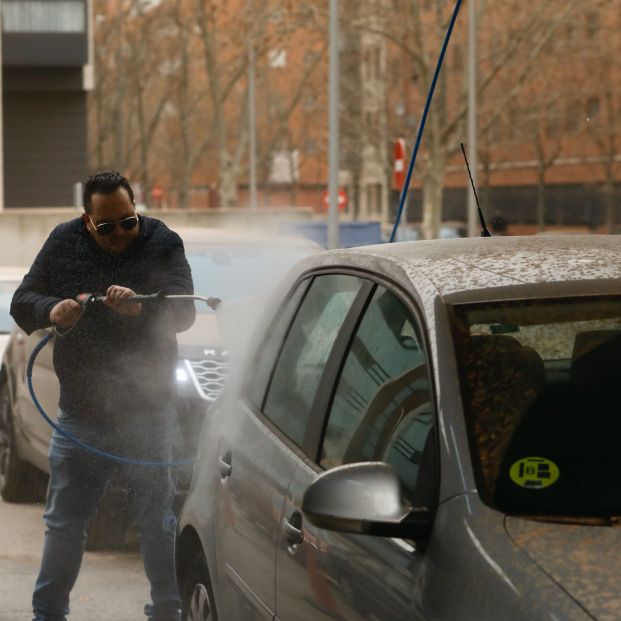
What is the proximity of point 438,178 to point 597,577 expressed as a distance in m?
37.0

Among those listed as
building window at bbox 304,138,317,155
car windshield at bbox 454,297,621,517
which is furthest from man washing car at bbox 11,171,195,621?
building window at bbox 304,138,317,155

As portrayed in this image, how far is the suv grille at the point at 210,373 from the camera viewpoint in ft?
24.9

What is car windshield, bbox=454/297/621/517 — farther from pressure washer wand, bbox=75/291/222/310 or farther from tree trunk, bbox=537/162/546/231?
tree trunk, bbox=537/162/546/231

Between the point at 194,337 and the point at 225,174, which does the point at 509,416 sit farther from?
the point at 225,174

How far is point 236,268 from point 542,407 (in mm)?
6301

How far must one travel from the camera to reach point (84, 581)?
284 inches

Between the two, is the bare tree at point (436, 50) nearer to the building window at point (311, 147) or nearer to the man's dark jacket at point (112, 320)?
the man's dark jacket at point (112, 320)

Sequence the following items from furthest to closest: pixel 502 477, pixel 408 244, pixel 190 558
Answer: pixel 190 558 < pixel 408 244 < pixel 502 477

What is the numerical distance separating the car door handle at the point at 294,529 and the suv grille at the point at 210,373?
381cm

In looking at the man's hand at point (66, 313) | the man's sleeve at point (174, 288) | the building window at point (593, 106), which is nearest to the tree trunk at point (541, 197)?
the building window at point (593, 106)

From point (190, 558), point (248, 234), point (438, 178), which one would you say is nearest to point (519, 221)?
point (438, 178)

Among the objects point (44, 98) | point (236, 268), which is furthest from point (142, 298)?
point (44, 98)

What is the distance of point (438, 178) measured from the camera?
129 ft

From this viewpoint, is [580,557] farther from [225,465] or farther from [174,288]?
[174,288]
